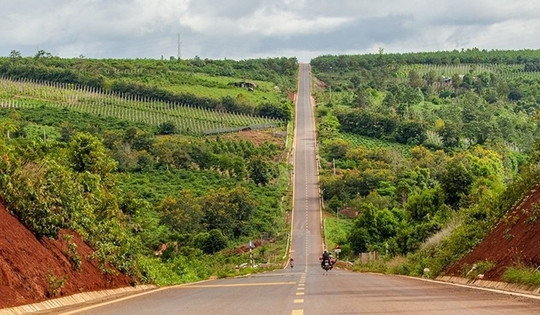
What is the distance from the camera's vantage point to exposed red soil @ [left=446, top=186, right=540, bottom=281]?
2125cm

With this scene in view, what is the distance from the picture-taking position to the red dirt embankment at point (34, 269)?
614 inches

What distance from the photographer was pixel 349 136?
156 meters

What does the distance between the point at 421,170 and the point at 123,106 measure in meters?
69.0

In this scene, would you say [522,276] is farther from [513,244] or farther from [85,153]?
[85,153]

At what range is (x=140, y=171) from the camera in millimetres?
116125

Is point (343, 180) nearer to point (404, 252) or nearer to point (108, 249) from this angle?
point (404, 252)

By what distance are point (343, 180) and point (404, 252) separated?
61.7 m

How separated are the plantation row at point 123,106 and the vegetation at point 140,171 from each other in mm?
369

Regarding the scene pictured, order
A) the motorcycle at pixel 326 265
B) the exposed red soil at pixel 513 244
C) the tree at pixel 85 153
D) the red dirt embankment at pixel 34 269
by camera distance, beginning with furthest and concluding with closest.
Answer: the motorcycle at pixel 326 265 < the tree at pixel 85 153 < the exposed red soil at pixel 513 244 < the red dirt embankment at pixel 34 269

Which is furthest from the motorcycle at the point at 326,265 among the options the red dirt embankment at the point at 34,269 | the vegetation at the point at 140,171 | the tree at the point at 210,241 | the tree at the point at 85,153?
the tree at the point at 210,241

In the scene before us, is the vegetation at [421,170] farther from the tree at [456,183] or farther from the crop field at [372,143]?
the crop field at [372,143]

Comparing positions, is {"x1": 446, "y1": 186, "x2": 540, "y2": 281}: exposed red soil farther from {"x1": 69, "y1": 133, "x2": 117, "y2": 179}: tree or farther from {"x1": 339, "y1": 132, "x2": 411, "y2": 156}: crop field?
{"x1": 339, "y1": 132, "x2": 411, "y2": 156}: crop field

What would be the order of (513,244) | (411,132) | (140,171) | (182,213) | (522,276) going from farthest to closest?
(411,132), (140,171), (182,213), (513,244), (522,276)

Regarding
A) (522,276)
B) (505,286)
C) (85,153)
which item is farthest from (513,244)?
(85,153)
